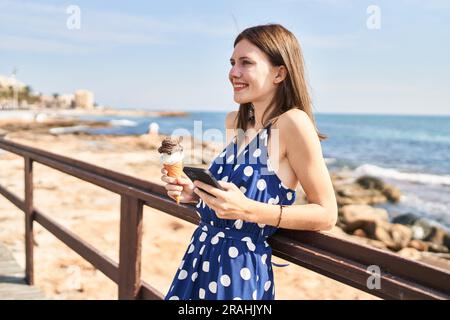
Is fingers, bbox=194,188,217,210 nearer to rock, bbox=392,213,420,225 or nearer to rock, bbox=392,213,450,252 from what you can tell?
rock, bbox=392,213,450,252

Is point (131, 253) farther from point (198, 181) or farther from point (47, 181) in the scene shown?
point (47, 181)

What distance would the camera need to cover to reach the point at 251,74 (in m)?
1.43

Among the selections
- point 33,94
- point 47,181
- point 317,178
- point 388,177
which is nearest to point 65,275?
point 317,178

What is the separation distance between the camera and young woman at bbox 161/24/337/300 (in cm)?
128

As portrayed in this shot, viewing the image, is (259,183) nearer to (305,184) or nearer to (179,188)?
(305,184)

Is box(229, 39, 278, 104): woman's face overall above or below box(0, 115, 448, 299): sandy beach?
above

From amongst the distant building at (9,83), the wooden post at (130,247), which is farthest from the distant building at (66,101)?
the wooden post at (130,247)

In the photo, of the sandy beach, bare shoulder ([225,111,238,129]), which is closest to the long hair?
bare shoulder ([225,111,238,129])

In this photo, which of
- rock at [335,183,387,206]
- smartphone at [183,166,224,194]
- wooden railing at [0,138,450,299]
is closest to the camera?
wooden railing at [0,138,450,299]

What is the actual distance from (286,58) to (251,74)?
109mm

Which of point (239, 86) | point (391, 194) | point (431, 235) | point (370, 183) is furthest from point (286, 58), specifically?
point (370, 183)

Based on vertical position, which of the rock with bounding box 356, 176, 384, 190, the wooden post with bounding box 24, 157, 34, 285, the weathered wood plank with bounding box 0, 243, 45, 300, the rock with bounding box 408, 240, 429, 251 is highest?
the wooden post with bounding box 24, 157, 34, 285

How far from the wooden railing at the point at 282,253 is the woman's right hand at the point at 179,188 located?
0.06m

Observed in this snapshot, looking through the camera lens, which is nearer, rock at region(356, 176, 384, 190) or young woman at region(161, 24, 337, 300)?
young woman at region(161, 24, 337, 300)
